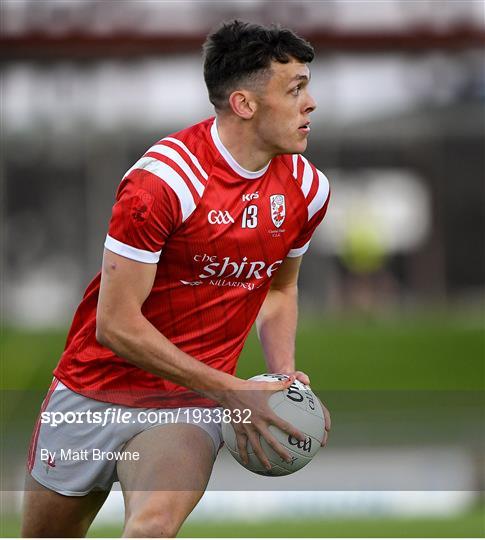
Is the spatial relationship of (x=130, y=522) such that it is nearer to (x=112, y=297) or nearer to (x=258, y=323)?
(x=112, y=297)

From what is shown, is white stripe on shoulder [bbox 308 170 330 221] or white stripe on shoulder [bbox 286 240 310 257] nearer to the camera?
white stripe on shoulder [bbox 308 170 330 221]

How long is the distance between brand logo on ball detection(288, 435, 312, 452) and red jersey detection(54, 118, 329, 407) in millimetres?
361

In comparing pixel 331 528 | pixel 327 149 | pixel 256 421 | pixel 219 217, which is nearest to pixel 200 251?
pixel 219 217

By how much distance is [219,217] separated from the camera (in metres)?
4.38

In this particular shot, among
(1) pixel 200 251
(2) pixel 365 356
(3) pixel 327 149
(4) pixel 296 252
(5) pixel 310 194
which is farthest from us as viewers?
(3) pixel 327 149

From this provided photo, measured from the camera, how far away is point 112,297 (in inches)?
163

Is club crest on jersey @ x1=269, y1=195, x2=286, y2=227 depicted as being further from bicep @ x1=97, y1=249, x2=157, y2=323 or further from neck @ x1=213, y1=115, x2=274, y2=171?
bicep @ x1=97, y1=249, x2=157, y2=323

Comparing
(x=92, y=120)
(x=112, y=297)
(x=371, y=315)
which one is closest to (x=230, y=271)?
(x=112, y=297)

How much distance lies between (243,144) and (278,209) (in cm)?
28

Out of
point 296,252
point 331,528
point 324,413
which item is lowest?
point 331,528

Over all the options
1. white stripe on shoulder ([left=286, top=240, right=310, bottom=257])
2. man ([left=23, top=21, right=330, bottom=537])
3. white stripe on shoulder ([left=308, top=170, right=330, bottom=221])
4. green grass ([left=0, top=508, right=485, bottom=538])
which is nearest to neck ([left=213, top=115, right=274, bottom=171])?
man ([left=23, top=21, right=330, bottom=537])

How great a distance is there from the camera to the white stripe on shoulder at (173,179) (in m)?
4.23

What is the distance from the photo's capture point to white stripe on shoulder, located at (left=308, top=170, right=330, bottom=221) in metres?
4.68
